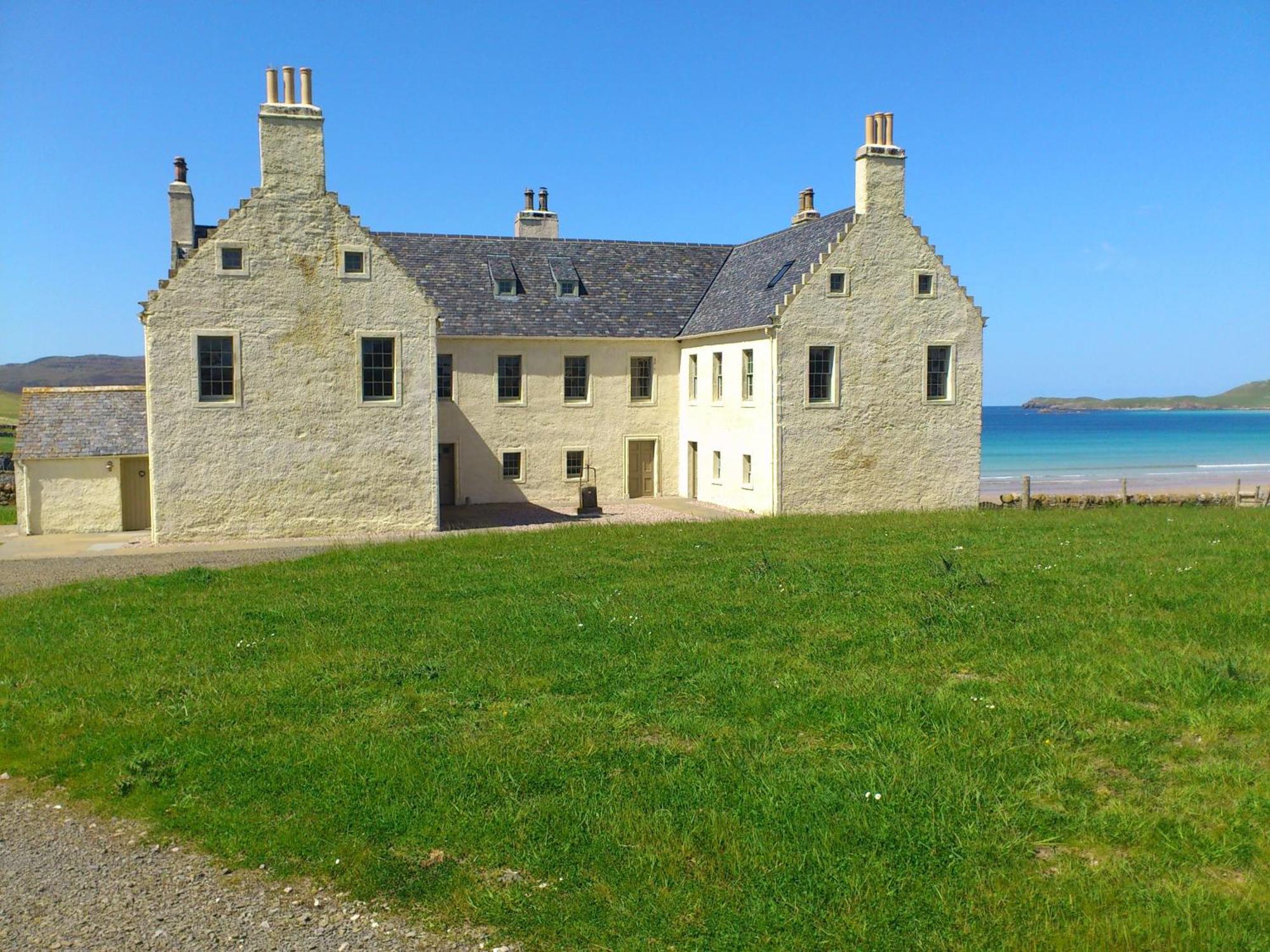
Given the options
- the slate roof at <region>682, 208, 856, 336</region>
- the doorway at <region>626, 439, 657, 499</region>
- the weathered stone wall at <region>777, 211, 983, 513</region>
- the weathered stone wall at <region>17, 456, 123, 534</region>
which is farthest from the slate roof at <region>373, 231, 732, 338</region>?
the weathered stone wall at <region>17, 456, 123, 534</region>

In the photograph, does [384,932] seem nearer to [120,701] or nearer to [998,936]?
[998,936]

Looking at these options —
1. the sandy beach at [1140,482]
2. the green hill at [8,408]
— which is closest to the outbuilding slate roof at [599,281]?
the sandy beach at [1140,482]

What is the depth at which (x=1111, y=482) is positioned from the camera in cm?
7138

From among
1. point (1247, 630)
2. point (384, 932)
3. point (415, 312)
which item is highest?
point (415, 312)

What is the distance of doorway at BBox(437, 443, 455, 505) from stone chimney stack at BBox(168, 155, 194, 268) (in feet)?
32.2

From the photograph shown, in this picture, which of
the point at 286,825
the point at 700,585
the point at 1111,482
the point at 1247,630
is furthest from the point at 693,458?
the point at 1111,482

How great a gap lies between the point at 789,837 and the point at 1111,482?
7066 cm

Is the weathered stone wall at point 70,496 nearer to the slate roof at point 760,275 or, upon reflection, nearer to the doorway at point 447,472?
the doorway at point 447,472

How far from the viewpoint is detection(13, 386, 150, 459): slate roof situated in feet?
92.8

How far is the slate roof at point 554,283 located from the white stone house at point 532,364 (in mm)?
86

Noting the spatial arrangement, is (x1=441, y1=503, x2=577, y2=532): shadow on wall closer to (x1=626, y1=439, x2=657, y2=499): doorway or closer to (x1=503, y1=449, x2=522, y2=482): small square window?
(x1=503, y1=449, x2=522, y2=482): small square window

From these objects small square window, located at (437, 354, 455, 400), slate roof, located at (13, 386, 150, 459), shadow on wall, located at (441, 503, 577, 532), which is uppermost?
small square window, located at (437, 354, 455, 400)

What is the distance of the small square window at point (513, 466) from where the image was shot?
34.9m

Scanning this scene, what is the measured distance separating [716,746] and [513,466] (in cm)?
2608
